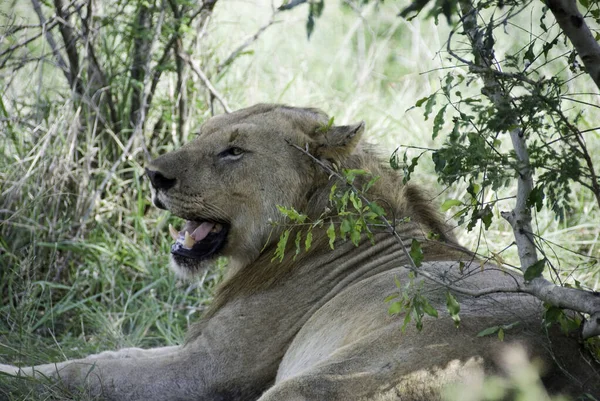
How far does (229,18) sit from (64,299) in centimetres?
381

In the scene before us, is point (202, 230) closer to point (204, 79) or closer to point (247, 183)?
point (247, 183)

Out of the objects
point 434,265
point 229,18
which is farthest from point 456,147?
point 229,18

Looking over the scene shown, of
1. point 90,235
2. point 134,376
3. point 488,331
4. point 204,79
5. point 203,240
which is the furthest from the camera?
point 204,79

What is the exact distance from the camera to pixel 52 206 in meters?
5.94

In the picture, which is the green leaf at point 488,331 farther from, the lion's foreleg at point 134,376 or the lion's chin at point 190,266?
the lion's chin at point 190,266

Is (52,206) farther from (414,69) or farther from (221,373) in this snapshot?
(414,69)

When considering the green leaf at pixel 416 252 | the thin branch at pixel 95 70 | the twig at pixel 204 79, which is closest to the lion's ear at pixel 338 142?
the green leaf at pixel 416 252

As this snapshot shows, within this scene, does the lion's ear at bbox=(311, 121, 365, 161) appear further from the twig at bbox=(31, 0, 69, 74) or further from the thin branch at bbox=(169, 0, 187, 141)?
the twig at bbox=(31, 0, 69, 74)

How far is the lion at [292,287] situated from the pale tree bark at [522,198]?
197mm

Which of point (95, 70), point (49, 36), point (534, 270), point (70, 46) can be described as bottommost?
point (534, 270)

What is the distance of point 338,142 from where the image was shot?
4.53m

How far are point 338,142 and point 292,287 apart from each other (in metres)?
0.76

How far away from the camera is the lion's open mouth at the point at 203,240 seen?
4.60 meters

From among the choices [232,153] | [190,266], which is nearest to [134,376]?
[190,266]
